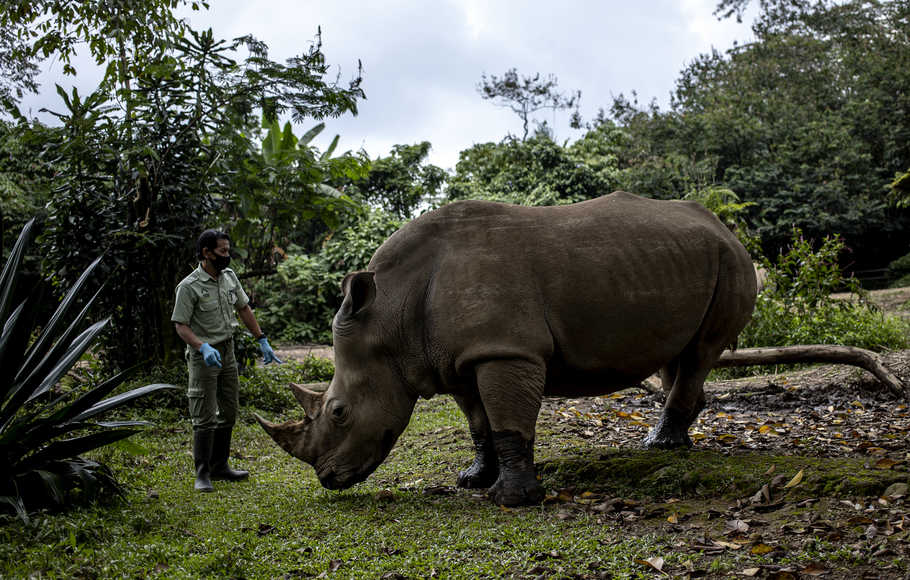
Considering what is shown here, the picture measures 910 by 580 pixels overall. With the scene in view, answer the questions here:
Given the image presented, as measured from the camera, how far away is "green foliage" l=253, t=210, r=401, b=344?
19.5m

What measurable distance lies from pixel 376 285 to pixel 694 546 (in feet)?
8.32

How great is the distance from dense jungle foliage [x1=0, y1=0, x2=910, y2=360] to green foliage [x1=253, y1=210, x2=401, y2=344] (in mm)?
56

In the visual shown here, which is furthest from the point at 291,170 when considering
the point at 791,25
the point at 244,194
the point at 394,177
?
the point at 791,25

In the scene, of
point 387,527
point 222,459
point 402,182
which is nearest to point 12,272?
point 222,459

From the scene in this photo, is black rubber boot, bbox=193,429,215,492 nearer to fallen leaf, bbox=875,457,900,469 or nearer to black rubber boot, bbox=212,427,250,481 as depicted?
black rubber boot, bbox=212,427,250,481

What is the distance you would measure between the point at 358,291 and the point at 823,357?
522 cm

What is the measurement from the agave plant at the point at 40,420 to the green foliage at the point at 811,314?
331 inches

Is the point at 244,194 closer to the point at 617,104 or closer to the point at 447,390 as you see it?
the point at 447,390

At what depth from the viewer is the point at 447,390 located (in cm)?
520

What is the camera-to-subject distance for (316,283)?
65.1ft

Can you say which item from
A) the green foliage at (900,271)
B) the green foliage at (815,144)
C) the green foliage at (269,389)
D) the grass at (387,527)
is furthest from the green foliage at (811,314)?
the green foliage at (900,271)

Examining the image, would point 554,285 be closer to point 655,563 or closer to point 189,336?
point 655,563

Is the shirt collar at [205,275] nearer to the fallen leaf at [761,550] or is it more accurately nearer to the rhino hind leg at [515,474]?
the rhino hind leg at [515,474]

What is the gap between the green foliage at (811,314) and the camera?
10.0 m
